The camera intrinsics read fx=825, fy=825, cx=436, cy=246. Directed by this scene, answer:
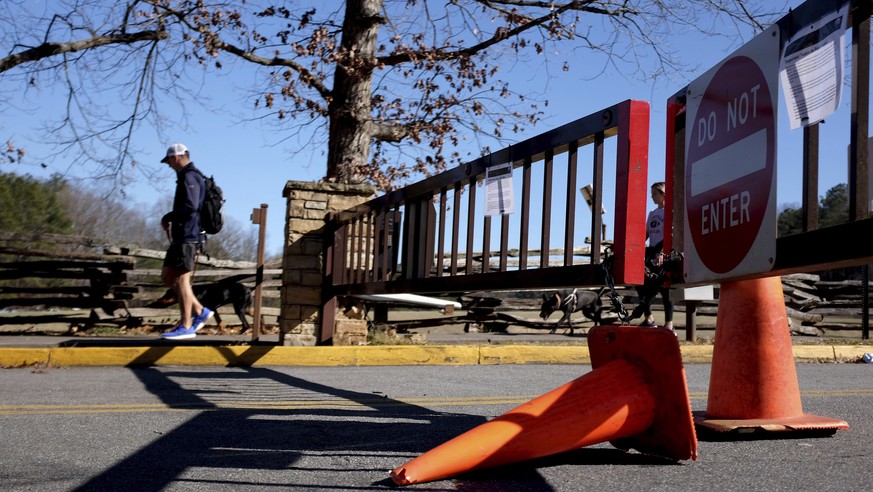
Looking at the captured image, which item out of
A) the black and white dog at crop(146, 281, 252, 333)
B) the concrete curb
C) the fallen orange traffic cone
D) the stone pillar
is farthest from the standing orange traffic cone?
the black and white dog at crop(146, 281, 252, 333)

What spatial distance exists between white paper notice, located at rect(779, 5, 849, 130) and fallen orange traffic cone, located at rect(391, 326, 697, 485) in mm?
1005

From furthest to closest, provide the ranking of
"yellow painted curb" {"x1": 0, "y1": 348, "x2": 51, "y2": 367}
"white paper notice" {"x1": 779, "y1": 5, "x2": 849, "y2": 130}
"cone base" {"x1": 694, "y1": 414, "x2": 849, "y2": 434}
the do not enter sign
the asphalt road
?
"yellow painted curb" {"x1": 0, "y1": 348, "x2": 51, "y2": 367}
"cone base" {"x1": 694, "y1": 414, "x2": 849, "y2": 434}
the do not enter sign
the asphalt road
"white paper notice" {"x1": 779, "y1": 5, "x2": 849, "y2": 130}

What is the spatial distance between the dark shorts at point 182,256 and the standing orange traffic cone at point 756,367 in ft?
17.6

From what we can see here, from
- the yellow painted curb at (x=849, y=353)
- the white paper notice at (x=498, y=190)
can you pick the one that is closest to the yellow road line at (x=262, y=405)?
the white paper notice at (x=498, y=190)

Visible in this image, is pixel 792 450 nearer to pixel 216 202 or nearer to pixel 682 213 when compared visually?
pixel 682 213

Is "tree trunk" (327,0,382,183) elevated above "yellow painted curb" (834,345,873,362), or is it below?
above

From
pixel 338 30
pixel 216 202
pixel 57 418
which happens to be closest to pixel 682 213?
pixel 57 418

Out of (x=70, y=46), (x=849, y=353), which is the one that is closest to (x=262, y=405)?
(x=849, y=353)

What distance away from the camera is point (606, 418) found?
3.35 m

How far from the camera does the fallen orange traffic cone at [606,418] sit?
314 cm

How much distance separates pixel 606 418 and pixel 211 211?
5.84 m

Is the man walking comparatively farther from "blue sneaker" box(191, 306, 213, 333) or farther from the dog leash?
the dog leash

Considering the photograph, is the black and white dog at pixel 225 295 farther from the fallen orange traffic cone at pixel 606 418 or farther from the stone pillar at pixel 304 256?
the fallen orange traffic cone at pixel 606 418

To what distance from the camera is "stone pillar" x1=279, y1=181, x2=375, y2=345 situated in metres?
9.60
